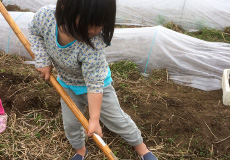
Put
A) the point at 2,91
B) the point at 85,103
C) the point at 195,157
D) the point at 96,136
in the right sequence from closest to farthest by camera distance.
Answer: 1. the point at 96,136
2. the point at 85,103
3. the point at 195,157
4. the point at 2,91

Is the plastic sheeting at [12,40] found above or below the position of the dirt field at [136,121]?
above

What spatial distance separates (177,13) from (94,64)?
A: 5202 mm

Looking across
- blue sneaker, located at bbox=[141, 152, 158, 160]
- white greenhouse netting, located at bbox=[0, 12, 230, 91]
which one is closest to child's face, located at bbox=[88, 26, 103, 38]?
blue sneaker, located at bbox=[141, 152, 158, 160]

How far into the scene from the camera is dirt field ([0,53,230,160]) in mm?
2627

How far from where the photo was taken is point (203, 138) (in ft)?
9.12

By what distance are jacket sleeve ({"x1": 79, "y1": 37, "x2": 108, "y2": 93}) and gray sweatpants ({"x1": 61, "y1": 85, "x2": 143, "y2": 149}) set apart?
34 cm

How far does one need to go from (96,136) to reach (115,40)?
2.72 m

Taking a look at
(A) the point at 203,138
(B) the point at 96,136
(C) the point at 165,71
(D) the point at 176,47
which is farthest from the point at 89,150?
(D) the point at 176,47

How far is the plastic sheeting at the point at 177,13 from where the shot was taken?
625 cm

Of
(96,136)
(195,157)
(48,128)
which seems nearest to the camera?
(96,136)

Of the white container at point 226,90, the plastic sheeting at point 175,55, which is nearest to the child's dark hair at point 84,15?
the white container at point 226,90

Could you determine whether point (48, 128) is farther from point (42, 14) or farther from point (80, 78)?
point (42, 14)

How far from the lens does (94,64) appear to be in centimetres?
172

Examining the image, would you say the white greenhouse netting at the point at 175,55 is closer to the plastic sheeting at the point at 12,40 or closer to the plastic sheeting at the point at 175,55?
the plastic sheeting at the point at 175,55
